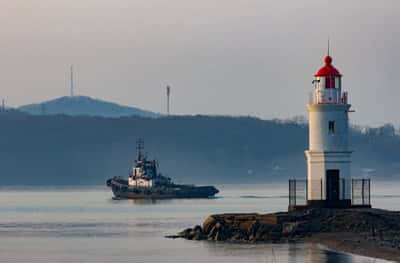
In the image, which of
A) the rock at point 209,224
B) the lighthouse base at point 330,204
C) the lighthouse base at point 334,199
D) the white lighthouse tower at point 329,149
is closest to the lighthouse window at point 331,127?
the white lighthouse tower at point 329,149

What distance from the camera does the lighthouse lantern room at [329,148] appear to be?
60.5 meters

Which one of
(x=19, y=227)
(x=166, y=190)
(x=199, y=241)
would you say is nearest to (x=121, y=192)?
(x=166, y=190)

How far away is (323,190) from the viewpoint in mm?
60750

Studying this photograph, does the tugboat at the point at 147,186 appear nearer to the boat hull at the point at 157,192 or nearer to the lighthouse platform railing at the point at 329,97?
the boat hull at the point at 157,192

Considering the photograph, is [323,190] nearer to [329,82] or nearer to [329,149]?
[329,149]

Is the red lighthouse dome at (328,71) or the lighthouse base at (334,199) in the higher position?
the red lighthouse dome at (328,71)

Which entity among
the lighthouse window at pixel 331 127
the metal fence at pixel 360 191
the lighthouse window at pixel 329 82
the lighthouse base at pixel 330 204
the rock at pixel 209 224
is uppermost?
the lighthouse window at pixel 329 82

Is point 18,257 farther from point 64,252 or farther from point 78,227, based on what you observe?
point 78,227

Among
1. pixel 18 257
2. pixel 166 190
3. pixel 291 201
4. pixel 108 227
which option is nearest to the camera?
pixel 18 257

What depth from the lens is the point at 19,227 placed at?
83250mm

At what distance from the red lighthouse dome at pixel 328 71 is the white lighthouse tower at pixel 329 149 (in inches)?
14.5

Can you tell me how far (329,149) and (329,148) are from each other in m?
0.04

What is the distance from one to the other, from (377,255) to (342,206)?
31.3 ft

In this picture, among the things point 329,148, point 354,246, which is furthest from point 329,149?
point 354,246
